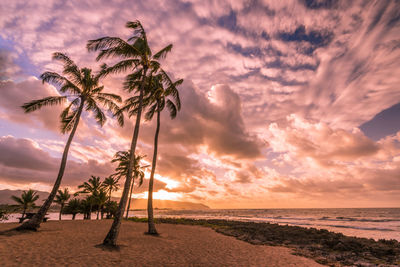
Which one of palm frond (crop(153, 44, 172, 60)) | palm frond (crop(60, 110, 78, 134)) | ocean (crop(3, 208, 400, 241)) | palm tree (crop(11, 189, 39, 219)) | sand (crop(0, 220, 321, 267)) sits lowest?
ocean (crop(3, 208, 400, 241))

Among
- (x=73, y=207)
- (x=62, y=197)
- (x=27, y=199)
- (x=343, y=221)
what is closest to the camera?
(x=27, y=199)

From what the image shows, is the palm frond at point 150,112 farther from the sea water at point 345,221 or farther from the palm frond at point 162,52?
the sea water at point 345,221

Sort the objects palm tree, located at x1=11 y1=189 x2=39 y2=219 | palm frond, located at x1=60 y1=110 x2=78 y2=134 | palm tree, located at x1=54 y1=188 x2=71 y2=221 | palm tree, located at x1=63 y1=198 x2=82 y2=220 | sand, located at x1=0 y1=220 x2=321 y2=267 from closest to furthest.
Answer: sand, located at x1=0 y1=220 x2=321 y2=267, palm frond, located at x1=60 y1=110 x2=78 y2=134, palm tree, located at x1=11 y1=189 x2=39 y2=219, palm tree, located at x1=54 y1=188 x2=71 y2=221, palm tree, located at x1=63 y1=198 x2=82 y2=220

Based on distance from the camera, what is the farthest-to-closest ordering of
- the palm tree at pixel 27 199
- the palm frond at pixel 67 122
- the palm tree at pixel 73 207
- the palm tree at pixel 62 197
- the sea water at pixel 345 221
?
the palm tree at pixel 73 207
the palm tree at pixel 62 197
the palm tree at pixel 27 199
the sea water at pixel 345 221
the palm frond at pixel 67 122

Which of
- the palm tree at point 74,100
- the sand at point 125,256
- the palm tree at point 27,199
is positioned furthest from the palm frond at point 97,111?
the palm tree at point 27,199

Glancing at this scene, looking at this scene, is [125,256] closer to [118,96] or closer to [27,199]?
[118,96]

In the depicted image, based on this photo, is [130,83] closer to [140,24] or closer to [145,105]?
[145,105]

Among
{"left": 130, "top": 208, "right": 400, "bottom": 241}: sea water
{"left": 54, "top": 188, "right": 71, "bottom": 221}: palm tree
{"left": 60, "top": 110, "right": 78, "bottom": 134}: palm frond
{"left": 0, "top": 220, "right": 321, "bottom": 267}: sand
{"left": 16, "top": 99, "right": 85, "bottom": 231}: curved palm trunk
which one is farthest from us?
{"left": 54, "top": 188, "right": 71, "bottom": 221}: palm tree

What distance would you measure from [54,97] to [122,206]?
464 inches

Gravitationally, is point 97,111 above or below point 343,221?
above

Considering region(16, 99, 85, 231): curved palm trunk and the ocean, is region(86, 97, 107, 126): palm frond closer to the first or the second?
region(16, 99, 85, 231): curved palm trunk

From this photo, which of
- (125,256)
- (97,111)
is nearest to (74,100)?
(97,111)

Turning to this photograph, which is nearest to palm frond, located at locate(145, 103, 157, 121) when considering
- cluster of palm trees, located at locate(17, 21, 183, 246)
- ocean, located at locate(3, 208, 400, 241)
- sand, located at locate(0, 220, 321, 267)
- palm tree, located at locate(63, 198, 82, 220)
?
cluster of palm trees, located at locate(17, 21, 183, 246)

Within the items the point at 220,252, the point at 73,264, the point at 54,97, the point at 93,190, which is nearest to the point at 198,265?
the point at 220,252
